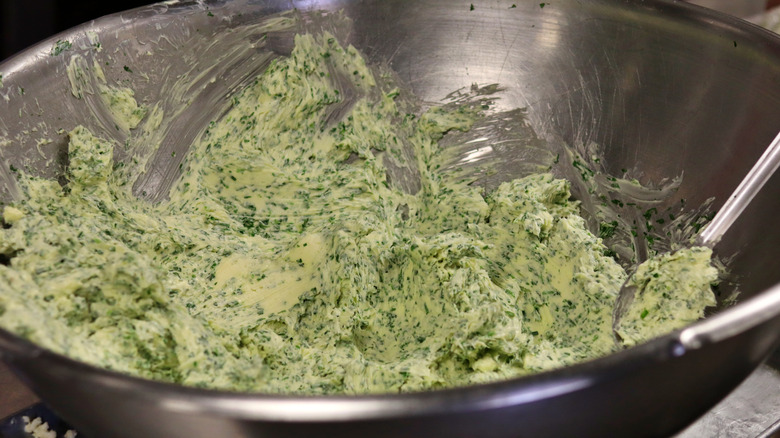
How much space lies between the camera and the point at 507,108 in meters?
2.18

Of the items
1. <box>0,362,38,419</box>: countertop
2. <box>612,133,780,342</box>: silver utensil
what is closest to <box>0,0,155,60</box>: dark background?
<box>0,362,38,419</box>: countertop

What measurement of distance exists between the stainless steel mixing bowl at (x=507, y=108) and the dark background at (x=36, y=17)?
4.31 feet

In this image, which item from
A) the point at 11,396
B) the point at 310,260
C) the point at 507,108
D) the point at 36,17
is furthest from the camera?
the point at 36,17

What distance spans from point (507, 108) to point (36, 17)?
217 centimetres

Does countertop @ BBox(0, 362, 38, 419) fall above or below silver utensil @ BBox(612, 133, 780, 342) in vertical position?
above

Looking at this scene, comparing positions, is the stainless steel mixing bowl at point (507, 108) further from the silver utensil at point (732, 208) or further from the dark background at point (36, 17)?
the dark background at point (36, 17)

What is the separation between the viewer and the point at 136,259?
1.34 m

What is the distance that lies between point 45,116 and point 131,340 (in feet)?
2.60

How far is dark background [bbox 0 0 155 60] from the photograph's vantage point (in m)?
2.85

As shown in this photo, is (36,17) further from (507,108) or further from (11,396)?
(507,108)

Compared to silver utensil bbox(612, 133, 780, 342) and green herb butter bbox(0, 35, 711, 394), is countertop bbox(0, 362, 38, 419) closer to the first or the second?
green herb butter bbox(0, 35, 711, 394)

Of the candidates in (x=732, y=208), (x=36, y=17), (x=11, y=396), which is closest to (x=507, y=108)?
(x=732, y=208)

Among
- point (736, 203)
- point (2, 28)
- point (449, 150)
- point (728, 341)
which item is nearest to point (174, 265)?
point (449, 150)

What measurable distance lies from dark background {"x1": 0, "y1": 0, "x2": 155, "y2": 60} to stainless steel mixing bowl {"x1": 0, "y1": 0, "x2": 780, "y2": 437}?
1313 mm
